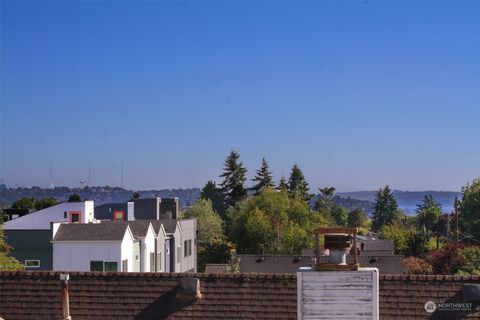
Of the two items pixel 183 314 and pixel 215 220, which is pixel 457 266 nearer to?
pixel 183 314

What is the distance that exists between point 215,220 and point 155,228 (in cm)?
4463

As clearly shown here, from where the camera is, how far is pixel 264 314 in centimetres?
1592

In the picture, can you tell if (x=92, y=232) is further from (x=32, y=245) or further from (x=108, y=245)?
(x=32, y=245)

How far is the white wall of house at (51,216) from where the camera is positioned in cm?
4859

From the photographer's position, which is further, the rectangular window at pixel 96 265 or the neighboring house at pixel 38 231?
the neighboring house at pixel 38 231

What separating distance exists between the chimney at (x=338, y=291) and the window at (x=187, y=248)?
149 feet

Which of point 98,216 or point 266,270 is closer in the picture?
point 266,270

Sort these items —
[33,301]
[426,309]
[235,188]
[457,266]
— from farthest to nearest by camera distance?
1. [235,188]
2. [457,266]
3. [33,301]
4. [426,309]

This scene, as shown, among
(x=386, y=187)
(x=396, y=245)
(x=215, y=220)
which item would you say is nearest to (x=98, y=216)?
(x=215, y=220)

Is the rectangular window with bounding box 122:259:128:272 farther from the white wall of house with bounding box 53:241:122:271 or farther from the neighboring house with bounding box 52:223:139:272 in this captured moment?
the white wall of house with bounding box 53:241:122:271

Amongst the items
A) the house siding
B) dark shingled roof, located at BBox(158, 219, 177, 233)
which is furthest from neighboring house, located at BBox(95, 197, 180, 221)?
the house siding

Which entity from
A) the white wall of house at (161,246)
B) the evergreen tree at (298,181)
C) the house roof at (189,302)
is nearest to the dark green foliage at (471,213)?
the evergreen tree at (298,181)

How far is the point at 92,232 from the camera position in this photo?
42.7 metres

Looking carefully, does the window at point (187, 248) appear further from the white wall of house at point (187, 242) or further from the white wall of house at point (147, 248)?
the white wall of house at point (147, 248)
